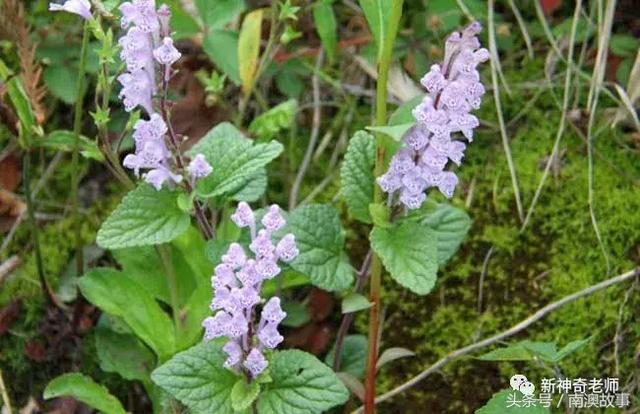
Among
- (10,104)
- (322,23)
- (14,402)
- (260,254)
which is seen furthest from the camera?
(322,23)

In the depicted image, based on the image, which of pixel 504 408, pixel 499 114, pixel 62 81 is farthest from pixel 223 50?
pixel 504 408

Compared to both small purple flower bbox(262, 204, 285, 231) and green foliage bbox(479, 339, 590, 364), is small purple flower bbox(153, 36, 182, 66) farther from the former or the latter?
green foliage bbox(479, 339, 590, 364)

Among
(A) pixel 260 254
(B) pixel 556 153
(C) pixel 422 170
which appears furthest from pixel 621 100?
(A) pixel 260 254

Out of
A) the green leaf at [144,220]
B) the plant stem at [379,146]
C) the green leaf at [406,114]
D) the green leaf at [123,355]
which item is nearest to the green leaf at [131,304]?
the green leaf at [123,355]

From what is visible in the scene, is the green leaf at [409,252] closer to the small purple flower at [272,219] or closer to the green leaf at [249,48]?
the small purple flower at [272,219]

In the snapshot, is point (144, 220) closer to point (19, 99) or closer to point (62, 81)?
point (19, 99)

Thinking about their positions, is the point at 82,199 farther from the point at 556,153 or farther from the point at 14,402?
the point at 556,153
